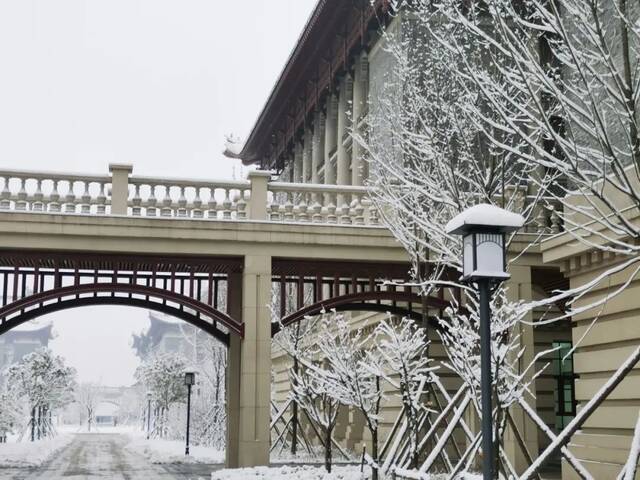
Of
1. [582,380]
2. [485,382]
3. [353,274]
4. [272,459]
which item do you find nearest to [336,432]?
[272,459]

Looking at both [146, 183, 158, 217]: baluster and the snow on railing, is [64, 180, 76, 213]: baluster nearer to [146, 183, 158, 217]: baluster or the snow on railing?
[146, 183, 158, 217]: baluster

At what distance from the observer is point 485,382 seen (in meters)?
8.50

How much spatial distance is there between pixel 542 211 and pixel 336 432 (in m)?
15.5

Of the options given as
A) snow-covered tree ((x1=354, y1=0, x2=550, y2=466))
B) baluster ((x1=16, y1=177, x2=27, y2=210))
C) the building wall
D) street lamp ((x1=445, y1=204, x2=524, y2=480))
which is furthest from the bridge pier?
street lamp ((x1=445, y1=204, x2=524, y2=480))

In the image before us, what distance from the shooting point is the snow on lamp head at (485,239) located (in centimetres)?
865

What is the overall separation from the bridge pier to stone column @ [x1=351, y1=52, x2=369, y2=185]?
1070cm

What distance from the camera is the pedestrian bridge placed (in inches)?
782

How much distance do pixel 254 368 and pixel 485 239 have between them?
12204 mm

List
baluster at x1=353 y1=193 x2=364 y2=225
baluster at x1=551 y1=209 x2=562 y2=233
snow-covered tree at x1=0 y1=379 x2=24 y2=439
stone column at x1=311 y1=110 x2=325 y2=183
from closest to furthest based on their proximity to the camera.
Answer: baluster at x1=551 y1=209 x2=562 y2=233 → baluster at x1=353 y1=193 x2=364 y2=225 → stone column at x1=311 y1=110 x2=325 y2=183 → snow-covered tree at x1=0 y1=379 x2=24 y2=439

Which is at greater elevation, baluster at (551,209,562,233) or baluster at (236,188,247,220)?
baluster at (236,188,247,220)

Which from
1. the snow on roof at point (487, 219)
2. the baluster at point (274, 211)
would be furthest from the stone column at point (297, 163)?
the snow on roof at point (487, 219)

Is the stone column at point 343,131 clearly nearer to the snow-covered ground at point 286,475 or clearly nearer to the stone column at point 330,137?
the stone column at point 330,137

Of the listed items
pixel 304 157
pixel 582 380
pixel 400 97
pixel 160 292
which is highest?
pixel 304 157

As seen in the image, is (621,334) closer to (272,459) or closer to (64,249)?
(64,249)
